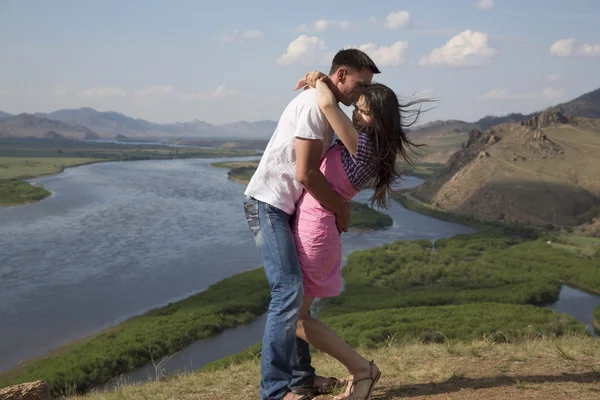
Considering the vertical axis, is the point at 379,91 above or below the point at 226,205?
above

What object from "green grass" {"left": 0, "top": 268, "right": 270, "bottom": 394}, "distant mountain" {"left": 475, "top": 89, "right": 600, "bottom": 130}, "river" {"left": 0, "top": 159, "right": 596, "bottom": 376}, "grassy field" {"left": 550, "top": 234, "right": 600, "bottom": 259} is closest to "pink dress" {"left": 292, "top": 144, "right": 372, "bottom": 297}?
"green grass" {"left": 0, "top": 268, "right": 270, "bottom": 394}

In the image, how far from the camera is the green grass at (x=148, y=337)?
1733 cm

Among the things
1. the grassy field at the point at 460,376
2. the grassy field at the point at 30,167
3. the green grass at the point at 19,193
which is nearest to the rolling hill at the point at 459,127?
the grassy field at the point at 30,167

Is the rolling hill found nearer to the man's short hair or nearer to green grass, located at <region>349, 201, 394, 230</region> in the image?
green grass, located at <region>349, 201, 394, 230</region>

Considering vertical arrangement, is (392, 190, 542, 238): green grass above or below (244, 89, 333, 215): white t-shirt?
below

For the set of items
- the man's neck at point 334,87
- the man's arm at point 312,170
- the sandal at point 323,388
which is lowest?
the sandal at point 323,388

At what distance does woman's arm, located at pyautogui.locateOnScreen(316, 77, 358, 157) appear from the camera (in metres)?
3.01

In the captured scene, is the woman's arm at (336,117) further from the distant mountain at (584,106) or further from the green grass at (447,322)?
the distant mountain at (584,106)

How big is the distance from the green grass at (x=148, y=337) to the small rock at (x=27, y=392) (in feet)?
41.9

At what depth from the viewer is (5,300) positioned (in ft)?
79.9

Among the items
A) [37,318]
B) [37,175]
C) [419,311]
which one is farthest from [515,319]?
[37,175]

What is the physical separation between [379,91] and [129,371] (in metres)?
17.0

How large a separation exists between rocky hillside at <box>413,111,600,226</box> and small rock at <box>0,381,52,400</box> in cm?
5385

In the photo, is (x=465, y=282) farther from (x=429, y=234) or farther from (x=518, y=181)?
(x=518, y=181)
